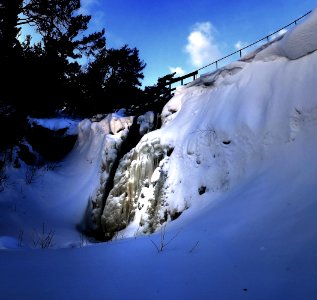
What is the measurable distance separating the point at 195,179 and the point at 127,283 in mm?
4348

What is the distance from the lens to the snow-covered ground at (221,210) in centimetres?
207

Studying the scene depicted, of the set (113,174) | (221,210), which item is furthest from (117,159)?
(221,210)

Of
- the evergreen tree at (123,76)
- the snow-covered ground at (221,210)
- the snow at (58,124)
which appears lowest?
the snow-covered ground at (221,210)

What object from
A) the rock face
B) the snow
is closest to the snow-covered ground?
the rock face

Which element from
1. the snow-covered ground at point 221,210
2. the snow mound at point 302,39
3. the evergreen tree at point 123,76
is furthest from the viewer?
the evergreen tree at point 123,76

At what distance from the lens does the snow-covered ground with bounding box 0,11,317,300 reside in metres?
2.07

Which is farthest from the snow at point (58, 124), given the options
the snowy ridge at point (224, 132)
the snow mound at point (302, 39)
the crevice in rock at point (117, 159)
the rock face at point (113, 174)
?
the snow mound at point (302, 39)

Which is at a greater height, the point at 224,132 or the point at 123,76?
the point at 123,76

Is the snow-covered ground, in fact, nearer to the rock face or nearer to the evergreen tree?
the rock face

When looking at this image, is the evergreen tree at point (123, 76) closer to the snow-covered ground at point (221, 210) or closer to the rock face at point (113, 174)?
the rock face at point (113, 174)

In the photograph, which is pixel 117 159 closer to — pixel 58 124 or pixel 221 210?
pixel 58 124

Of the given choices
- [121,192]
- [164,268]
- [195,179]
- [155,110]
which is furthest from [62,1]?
[164,268]

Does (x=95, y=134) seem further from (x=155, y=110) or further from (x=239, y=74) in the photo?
(x=239, y=74)

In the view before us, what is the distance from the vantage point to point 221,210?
13.3ft
